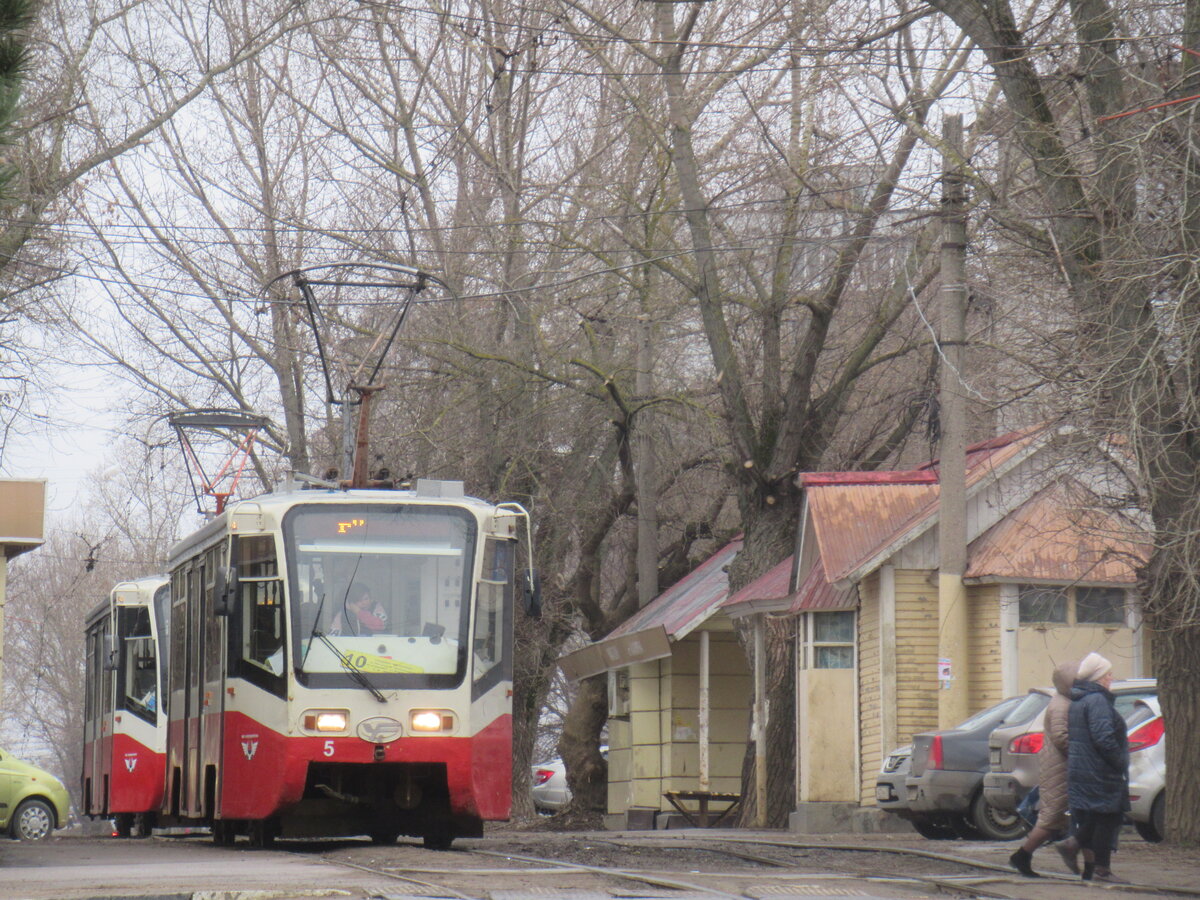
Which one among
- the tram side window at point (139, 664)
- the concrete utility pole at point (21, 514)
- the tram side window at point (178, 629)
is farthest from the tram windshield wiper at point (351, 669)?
the concrete utility pole at point (21, 514)

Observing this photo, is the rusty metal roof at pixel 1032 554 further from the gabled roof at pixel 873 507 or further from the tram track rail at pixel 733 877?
the tram track rail at pixel 733 877

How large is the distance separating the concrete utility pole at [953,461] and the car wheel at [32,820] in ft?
43.8

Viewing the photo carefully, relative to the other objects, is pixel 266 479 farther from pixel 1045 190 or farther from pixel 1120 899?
pixel 1120 899

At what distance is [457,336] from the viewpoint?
28.0m

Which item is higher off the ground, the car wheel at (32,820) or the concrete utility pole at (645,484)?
the concrete utility pole at (645,484)

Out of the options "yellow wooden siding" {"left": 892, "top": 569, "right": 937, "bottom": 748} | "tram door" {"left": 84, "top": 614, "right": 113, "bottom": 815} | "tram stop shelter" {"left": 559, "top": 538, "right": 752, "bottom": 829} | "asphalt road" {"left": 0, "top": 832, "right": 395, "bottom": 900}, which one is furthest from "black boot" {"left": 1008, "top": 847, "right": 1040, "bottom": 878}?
"tram stop shelter" {"left": 559, "top": 538, "right": 752, "bottom": 829}

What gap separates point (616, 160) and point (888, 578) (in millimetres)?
10054

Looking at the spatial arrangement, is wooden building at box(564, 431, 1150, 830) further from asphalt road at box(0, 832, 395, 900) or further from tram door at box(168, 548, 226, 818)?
asphalt road at box(0, 832, 395, 900)

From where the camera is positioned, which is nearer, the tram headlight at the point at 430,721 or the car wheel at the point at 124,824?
the tram headlight at the point at 430,721

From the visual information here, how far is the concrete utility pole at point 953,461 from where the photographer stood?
62.0 feet

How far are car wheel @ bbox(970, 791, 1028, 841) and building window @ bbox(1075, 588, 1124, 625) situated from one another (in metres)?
4.00

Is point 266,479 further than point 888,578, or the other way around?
point 266,479

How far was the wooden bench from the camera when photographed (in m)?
28.0

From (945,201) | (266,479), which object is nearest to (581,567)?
(266,479)
